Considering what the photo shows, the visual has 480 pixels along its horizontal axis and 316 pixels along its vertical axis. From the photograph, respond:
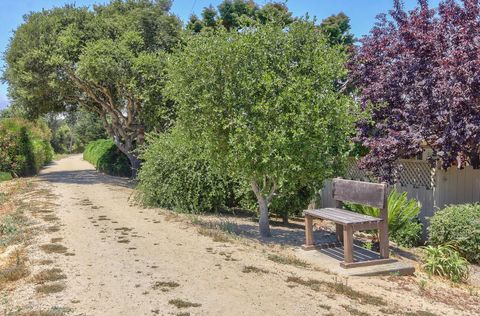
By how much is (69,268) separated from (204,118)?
11.7ft

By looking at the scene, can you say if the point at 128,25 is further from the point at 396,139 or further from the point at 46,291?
the point at 46,291

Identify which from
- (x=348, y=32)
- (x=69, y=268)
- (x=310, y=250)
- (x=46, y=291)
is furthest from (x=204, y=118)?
(x=348, y=32)

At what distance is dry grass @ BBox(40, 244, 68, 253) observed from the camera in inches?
267

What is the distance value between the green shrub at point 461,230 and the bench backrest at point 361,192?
258cm

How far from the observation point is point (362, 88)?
11727 mm

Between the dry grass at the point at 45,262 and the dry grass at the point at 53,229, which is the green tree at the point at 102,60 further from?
A: the dry grass at the point at 45,262

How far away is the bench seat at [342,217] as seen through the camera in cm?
662

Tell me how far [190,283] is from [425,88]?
7.37 metres

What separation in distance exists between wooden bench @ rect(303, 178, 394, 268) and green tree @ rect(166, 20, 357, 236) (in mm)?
722

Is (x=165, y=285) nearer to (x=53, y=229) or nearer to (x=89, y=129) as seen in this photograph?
(x=53, y=229)

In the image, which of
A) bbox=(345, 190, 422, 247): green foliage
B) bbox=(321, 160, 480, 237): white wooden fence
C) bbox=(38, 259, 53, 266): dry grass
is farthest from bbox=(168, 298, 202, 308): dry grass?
bbox=(321, 160, 480, 237): white wooden fence

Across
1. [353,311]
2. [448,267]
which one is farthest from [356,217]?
[353,311]

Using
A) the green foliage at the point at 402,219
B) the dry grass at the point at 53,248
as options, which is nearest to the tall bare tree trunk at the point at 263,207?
the green foliage at the point at 402,219

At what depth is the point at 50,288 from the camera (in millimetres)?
4988
